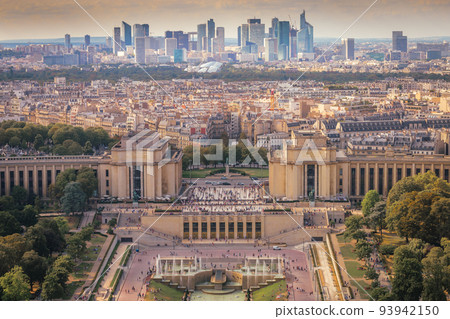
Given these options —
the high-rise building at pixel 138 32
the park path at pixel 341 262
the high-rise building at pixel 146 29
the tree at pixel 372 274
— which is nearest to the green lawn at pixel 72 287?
the park path at pixel 341 262

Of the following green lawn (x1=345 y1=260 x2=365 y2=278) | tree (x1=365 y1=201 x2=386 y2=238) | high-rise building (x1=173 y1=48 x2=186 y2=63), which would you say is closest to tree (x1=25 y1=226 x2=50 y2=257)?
green lawn (x1=345 y1=260 x2=365 y2=278)

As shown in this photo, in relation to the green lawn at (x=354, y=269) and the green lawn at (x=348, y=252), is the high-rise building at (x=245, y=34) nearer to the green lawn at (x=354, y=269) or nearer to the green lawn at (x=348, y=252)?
the green lawn at (x=348, y=252)

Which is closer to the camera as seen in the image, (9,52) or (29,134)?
(29,134)

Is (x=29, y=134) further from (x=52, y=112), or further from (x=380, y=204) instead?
(x=380, y=204)

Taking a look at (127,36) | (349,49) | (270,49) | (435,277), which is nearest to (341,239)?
(435,277)

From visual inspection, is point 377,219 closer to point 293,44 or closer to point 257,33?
point 257,33

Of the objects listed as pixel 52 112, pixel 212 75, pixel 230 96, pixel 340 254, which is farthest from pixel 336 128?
pixel 212 75
